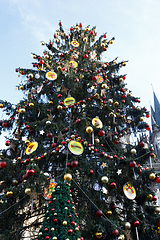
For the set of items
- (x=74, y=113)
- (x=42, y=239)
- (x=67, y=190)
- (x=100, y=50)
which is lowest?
(x=42, y=239)

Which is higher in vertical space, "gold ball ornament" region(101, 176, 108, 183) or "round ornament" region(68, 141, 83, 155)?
"round ornament" region(68, 141, 83, 155)

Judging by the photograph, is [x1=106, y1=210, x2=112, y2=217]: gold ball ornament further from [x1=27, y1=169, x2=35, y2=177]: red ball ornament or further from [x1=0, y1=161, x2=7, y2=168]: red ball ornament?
[x1=0, y1=161, x2=7, y2=168]: red ball ornament

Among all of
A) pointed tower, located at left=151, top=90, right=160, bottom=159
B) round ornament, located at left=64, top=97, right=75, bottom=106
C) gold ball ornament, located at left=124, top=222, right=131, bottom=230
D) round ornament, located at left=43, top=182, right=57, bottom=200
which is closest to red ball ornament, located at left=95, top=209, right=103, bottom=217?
gold ball ornament, located at left=124, top=222, right=131, bottom=230

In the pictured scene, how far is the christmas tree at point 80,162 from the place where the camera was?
4637 millimetres

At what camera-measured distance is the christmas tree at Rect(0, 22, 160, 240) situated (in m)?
4.64

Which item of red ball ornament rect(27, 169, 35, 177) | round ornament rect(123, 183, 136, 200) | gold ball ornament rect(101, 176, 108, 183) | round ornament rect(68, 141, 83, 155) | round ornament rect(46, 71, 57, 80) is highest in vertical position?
round ornament rect(46, 71, 57, 80)

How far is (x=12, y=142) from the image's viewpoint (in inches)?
232

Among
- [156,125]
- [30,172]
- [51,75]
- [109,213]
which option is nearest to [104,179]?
[109,213]

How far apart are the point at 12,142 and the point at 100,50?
6.13m

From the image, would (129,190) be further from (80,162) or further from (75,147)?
(75,147)

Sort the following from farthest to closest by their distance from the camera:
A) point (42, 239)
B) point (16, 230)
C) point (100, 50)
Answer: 1. point (100, 50)
2. point (16, 230)
3. point (42, 239)

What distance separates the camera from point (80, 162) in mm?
5363

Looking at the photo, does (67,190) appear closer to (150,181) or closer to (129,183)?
(129,183)

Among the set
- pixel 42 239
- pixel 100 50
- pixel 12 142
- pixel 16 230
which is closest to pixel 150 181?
pixel 42 239
